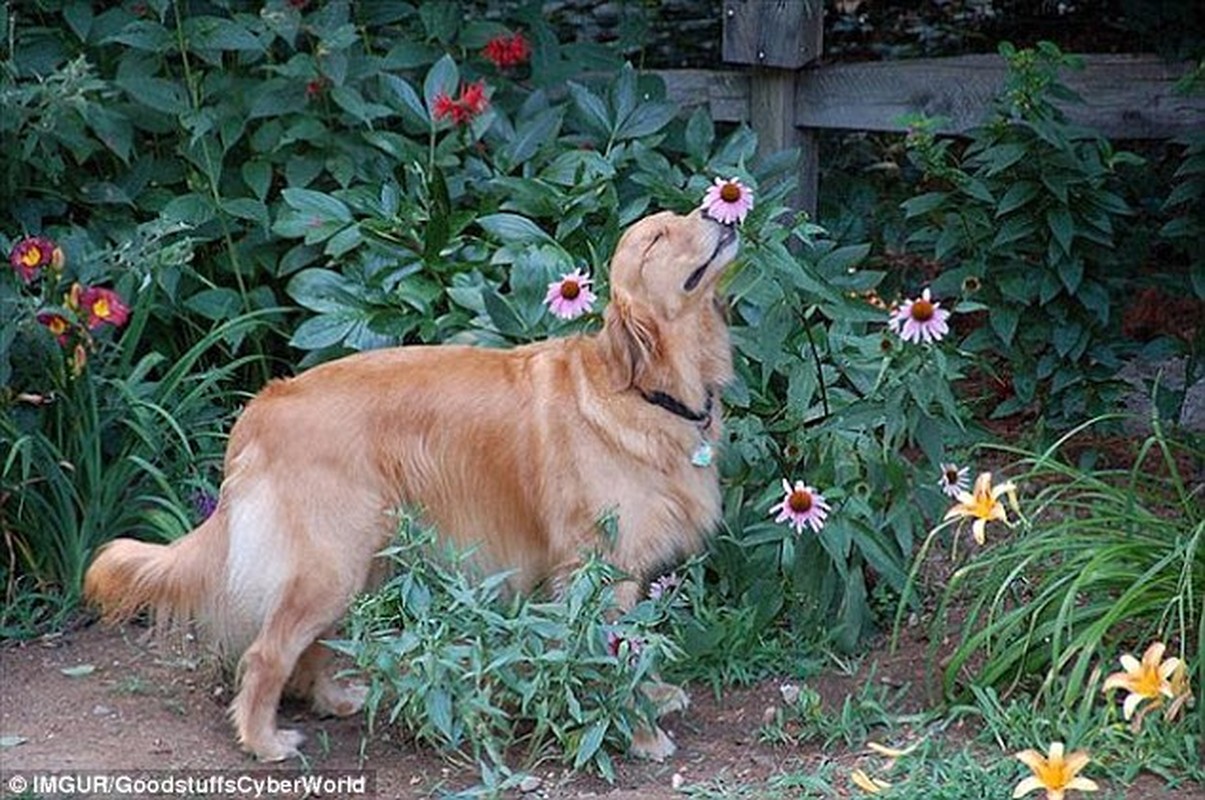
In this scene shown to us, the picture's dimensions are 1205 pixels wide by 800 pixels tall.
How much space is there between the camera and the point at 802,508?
501cm

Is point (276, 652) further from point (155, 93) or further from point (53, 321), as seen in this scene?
point (155, 93)

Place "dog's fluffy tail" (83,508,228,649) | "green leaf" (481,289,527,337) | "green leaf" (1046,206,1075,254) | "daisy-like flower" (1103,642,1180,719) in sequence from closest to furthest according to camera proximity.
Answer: "daisy-like flower" (1103,642,1180,719) → "dog's fluffy tail" (83,508,228,649) → "green leaf" (481,289,527,337) → "green leaf" (1046,206,1075,254)

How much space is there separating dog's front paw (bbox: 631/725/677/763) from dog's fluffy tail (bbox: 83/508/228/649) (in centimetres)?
106

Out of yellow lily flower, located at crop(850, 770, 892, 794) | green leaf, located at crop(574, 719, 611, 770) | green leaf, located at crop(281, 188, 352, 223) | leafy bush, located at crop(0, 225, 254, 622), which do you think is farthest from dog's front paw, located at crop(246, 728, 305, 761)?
green leaf, located at crop(281, 188, 352, 223)

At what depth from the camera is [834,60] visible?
866 centimetres

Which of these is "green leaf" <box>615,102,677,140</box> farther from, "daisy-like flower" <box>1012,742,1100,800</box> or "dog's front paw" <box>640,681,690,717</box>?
"daisy-like flower" <box>1012,742,1100,800</box>

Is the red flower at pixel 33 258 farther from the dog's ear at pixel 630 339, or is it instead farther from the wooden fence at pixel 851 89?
the wooden fence at pixel 851 89

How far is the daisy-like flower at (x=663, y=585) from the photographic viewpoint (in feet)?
16.1

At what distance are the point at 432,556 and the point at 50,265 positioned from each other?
4.98 ft

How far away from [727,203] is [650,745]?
1323mm

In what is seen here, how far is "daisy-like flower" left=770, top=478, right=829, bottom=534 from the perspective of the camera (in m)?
5.01

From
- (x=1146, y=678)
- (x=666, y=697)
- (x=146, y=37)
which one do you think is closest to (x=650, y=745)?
(x=666, y=697)

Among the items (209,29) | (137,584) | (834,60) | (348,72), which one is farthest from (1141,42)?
(137,584)

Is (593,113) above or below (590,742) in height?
above
